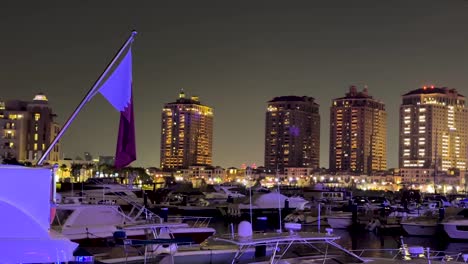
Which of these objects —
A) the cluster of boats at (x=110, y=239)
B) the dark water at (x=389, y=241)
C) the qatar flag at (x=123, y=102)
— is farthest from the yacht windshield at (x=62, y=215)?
the dark water at (x=389, y=241)

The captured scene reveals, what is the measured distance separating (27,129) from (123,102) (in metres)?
168

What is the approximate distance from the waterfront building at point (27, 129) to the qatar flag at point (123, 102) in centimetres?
15784

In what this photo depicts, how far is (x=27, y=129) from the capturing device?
176750mm

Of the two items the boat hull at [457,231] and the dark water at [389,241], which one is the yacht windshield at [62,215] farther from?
the boat hull at [457,231]

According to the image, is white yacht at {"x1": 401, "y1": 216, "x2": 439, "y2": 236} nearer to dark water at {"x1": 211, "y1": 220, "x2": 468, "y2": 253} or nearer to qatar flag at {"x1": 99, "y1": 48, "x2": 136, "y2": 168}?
dark water at {"x1": 211, "y1": 220, "x2": 468, "y2": 253}

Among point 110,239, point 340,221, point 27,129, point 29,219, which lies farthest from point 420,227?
point 27,129

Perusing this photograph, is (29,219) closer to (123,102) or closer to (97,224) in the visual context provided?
(123,102)

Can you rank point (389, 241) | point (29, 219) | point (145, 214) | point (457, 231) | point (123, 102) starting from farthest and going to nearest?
point (389, 241) → point (457, 231) → point (145, 214) → point (123, 102) → point (29, 219)

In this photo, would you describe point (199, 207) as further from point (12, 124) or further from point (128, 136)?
point (12, 124)

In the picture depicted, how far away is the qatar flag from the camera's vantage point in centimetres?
1672

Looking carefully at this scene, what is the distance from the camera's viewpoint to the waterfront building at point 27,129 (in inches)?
6777

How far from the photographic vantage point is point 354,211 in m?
56.9

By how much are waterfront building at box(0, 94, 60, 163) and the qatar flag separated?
157843 millimetres

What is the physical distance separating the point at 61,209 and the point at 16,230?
22301mm
